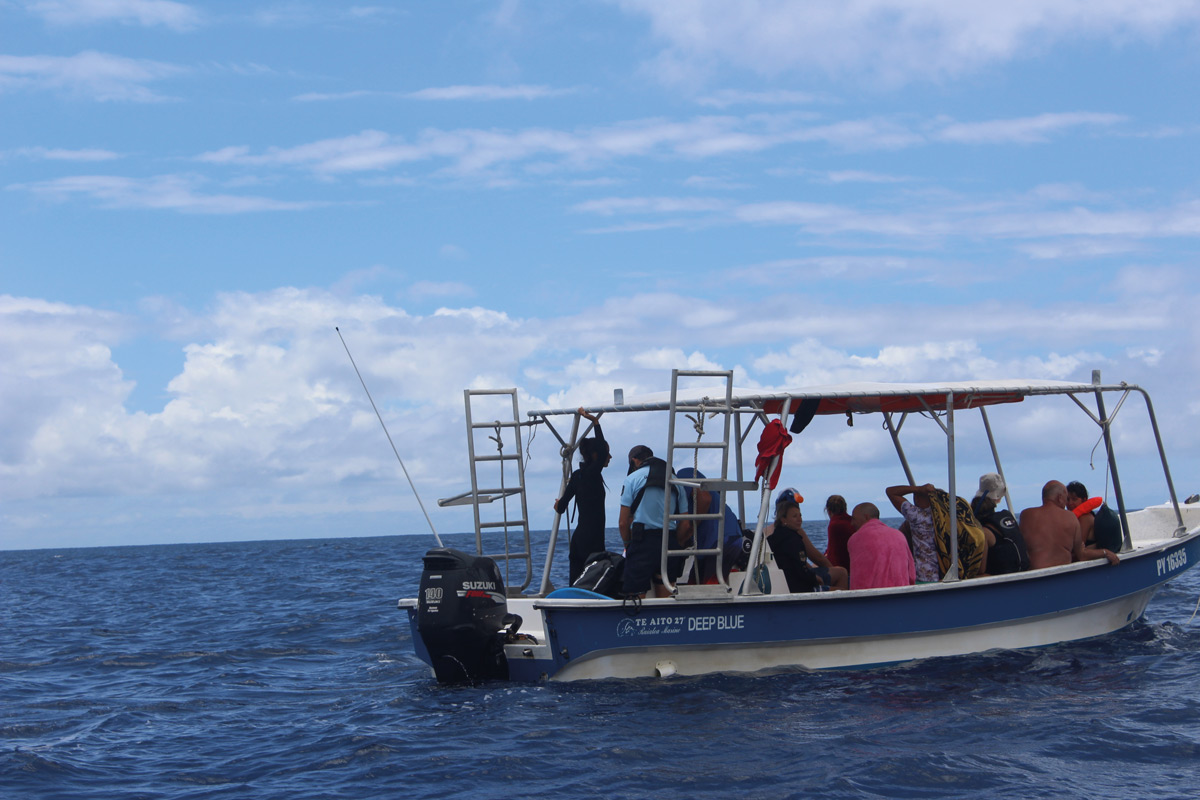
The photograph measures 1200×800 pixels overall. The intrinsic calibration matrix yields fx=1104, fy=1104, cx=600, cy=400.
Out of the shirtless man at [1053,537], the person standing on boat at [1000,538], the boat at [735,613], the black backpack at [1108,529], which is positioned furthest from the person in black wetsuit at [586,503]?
the black backpack at [1108,529]

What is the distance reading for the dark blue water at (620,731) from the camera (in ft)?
21.7

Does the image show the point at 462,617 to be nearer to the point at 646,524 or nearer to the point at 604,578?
the point at 604,578

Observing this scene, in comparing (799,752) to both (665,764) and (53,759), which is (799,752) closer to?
(665,764)

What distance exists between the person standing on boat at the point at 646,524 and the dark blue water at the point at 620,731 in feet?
2.85

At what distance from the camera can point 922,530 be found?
1005cm

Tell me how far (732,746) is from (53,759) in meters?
4.74

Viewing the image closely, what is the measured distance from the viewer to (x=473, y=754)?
7250mm

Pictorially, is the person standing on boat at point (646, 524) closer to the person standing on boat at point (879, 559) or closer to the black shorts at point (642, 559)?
the black shorts at point (642, 559)

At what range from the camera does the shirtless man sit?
34.1 feet

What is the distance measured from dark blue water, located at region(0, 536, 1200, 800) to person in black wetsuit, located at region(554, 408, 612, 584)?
67.2 inches

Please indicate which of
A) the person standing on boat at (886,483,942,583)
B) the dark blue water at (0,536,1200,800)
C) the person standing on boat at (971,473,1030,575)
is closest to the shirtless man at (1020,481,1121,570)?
the person standing on boat at (971,473,1030,575)

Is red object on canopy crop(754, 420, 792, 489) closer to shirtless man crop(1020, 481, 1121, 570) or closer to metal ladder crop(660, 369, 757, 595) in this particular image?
metal ladder crop(660, 369, 757, 595)

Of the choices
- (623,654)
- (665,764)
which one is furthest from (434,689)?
(665,764)

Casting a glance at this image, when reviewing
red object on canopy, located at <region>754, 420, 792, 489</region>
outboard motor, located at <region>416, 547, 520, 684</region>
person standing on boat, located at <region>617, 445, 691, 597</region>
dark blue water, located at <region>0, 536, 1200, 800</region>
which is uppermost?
red object on canopy, located at <region>754, 420, 792, 489</region>
